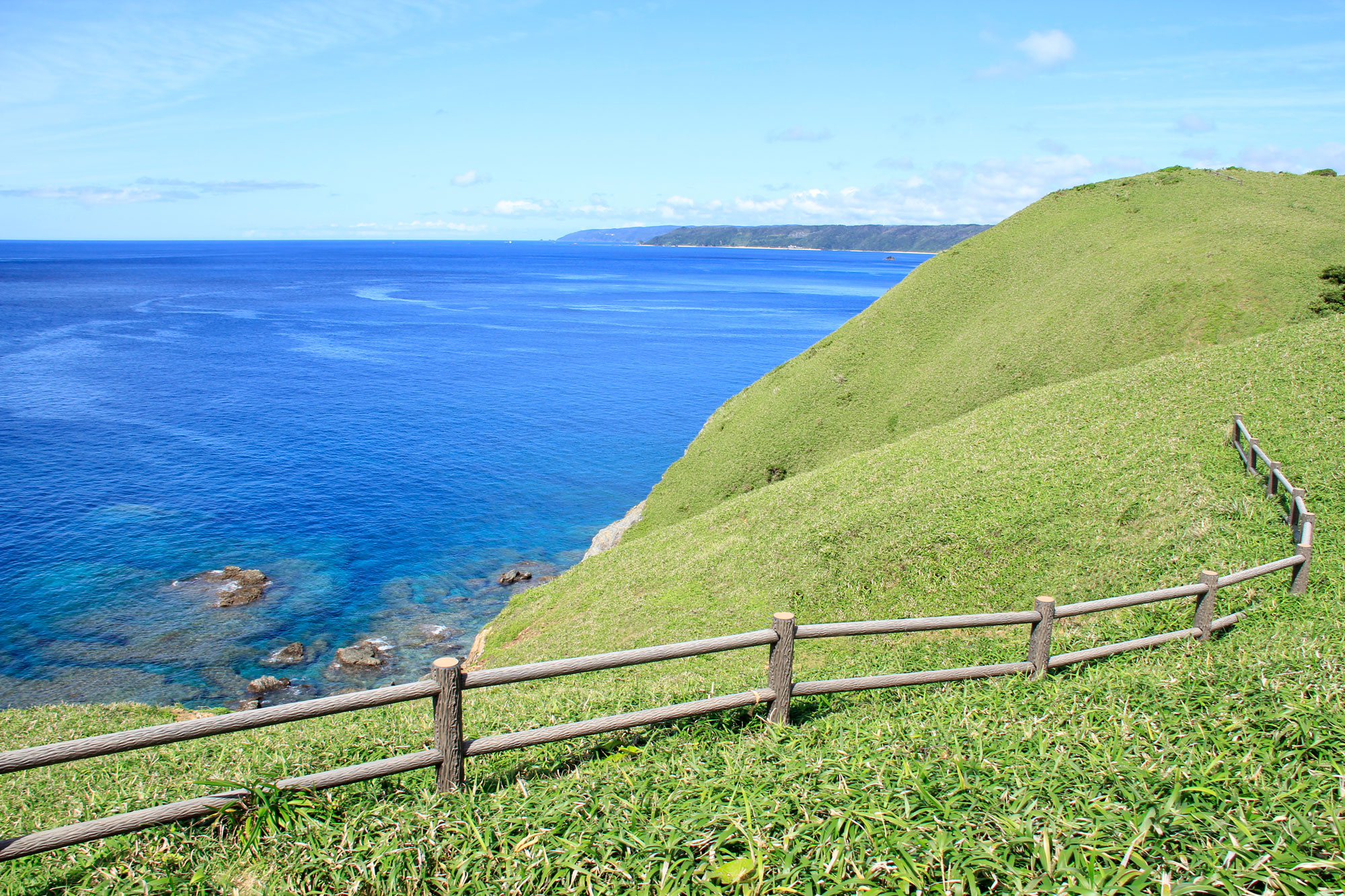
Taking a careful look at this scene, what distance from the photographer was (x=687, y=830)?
639 cm

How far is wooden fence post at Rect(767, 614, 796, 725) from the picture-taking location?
8422mm

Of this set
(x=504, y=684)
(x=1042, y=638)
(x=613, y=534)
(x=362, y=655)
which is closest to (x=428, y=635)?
(x=362, y=655)

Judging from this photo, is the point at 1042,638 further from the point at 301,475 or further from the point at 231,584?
the point at 301,475

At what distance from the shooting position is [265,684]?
2995 centimetres

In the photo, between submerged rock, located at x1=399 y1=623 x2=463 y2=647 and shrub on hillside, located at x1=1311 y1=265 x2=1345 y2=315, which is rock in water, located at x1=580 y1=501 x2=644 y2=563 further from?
shrub on hillside, located at x1=1311 y1=265 x2=1345 y2=315

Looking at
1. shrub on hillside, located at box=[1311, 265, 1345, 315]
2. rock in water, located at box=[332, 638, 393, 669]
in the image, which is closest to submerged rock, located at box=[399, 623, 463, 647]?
rock in water, located at box=[332, 638, 393, 669]

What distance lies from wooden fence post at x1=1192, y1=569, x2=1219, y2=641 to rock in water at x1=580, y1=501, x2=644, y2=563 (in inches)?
1202

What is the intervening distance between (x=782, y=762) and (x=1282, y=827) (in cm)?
388

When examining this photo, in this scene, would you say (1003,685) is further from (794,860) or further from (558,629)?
(558,629)

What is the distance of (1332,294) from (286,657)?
46.9 m

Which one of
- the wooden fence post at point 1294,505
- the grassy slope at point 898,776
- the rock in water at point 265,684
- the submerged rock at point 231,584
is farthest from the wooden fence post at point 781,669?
the submerged rock at point 231,584

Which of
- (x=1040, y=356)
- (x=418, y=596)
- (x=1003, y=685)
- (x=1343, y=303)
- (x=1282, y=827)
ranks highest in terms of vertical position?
(x=1343, y=303)

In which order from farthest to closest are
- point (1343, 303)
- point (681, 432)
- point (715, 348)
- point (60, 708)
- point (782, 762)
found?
point (715, 348)
point (681, 432)
point (1343, 303)
point (60, 708)
point (782, 762)

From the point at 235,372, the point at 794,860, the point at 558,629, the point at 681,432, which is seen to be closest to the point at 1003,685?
the point at 794,860
